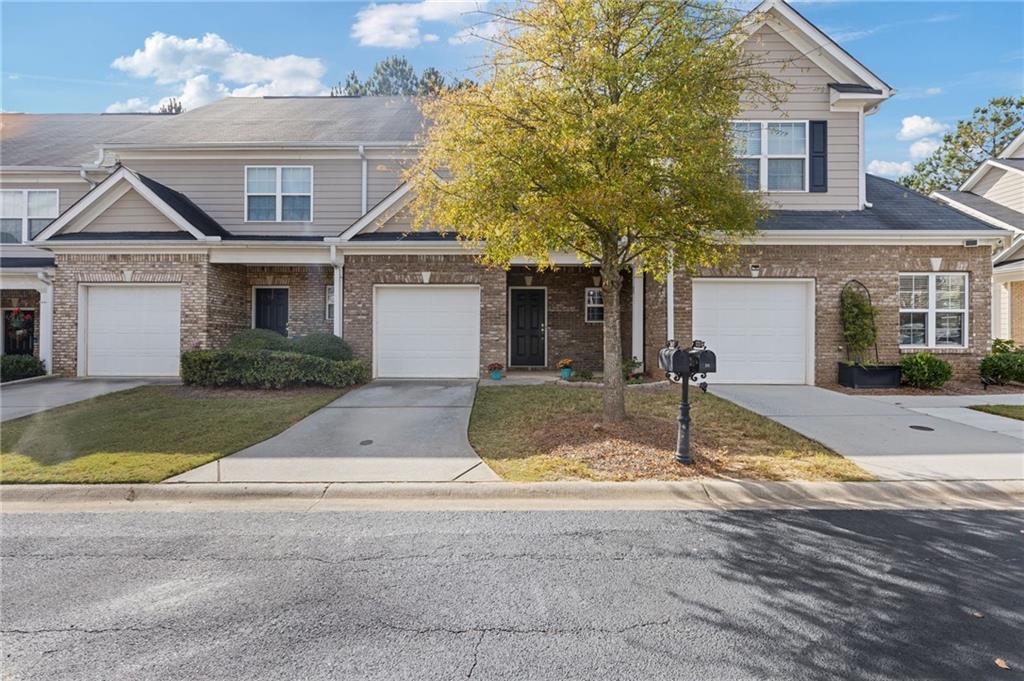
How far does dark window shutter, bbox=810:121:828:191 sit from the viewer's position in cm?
1226

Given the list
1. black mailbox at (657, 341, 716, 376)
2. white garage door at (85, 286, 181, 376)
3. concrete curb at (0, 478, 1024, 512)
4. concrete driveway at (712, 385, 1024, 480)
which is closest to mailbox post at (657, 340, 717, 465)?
black mailbox at (657, 341, 716, 376)

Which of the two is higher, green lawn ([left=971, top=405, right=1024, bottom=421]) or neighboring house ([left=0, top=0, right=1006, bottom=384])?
neighboring house ([left=0, top=0, right=1006, bottom=384])

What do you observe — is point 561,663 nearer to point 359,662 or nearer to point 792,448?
point 359,662

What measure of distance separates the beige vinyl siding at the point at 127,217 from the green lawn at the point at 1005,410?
17.1m

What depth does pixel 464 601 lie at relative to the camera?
11.0 feet

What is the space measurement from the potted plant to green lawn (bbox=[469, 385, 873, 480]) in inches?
161

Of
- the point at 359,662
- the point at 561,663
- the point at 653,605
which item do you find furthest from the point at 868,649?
the point at 359,662

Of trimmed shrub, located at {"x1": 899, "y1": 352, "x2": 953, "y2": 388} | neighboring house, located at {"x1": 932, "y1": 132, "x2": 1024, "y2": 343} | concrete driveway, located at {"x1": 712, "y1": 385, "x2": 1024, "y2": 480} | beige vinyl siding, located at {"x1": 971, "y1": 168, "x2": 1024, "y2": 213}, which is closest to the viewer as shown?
concrete driveway, located at {"x1": 712, "y1": 385, "x2": 1024, "y2": 480}

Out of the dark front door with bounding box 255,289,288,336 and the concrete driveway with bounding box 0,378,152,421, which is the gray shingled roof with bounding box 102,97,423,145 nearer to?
the dark front door with bounding box 255,289,288,336

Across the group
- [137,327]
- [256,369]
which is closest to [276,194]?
[137,327]

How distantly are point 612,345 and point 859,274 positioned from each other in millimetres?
7970

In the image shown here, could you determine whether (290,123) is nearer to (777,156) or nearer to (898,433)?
(777,156)

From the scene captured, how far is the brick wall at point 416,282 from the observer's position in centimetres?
1238

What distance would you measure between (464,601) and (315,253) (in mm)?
10890
